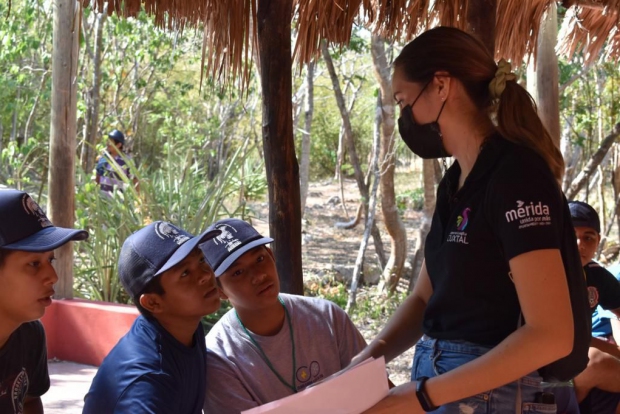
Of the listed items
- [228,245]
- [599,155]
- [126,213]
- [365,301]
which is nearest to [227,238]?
[228,245]

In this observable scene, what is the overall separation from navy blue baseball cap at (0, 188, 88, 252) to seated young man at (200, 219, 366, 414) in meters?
0.53

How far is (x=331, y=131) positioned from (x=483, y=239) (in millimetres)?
23244

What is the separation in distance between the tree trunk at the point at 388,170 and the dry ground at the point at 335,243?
393 millimetres

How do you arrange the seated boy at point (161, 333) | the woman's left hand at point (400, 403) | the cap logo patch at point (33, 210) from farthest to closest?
the cap logo patch at point (33, 210)
the seated boy at point (161, 333)
the woman's left hand at point (400, 403)

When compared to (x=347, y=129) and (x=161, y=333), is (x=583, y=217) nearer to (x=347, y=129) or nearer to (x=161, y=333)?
(x=161, y=333)

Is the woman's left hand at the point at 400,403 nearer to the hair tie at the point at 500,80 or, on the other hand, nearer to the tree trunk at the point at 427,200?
the hair tie at the point at 500,80

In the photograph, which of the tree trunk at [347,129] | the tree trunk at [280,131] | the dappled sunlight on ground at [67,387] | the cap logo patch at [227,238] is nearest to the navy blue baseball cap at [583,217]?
the tree trunk at [280,131]

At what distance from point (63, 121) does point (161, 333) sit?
3372 millimetres

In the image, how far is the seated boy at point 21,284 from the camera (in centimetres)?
229

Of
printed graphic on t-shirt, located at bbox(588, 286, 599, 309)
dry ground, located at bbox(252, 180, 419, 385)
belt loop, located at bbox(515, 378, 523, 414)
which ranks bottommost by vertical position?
dry ground, located at bbox(252, 180, 419, 385)

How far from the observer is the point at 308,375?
2.61 meters

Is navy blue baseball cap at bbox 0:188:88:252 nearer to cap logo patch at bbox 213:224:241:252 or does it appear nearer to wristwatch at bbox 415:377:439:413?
cap logo patch at bbox 213:224:241:252

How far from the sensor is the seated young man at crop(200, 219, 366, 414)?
8.25 ft

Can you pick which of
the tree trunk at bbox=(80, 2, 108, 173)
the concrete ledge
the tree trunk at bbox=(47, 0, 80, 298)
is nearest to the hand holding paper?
the concrete ledge
